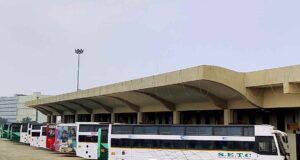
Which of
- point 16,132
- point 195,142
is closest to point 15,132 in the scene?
point 16,132

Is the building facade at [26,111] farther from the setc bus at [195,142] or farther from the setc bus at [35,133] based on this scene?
the setc bus at [195,142]

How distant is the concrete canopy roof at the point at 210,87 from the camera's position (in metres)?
27.7

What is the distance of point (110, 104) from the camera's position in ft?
175

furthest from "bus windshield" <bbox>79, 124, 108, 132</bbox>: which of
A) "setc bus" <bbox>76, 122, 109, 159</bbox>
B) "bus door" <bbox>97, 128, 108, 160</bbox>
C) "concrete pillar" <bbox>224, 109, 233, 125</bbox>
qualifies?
"concrete pillar" <bbox>224, 109, 233, 125</bbox>

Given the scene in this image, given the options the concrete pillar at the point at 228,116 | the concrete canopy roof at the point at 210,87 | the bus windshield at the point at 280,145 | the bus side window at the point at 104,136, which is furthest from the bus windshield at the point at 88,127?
the bus windshield at the point at 280,145

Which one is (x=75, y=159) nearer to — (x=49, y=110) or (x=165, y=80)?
(x=165, y=80)

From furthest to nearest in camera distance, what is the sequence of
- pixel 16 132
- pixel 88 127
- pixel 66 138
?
pixel 16 132 → pixel 66 138 → pixel 88 127

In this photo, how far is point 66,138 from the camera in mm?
37844

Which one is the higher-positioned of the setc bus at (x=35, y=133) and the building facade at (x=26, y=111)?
the building facade at (x=26, y=111)

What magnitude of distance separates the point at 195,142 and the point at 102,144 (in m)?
8.32

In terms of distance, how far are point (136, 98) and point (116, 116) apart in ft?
54.0

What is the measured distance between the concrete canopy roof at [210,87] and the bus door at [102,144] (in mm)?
6471

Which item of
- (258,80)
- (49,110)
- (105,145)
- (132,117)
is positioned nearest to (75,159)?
(105,145)

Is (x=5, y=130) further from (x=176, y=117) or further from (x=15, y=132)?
(x=176, y=117)
